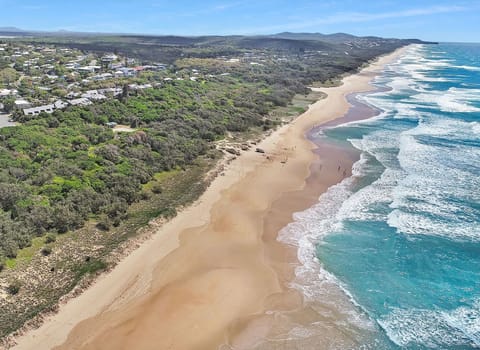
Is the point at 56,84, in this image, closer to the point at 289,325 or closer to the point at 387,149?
the point at 387,149

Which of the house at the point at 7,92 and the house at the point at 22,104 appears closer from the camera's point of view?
the house at the point at 22,104

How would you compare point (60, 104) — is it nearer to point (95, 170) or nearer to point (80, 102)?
point (80, 102)

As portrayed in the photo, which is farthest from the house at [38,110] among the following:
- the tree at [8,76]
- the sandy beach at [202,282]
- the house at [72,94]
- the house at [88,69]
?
the house at [88,69]

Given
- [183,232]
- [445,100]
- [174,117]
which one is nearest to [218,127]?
[174,117]

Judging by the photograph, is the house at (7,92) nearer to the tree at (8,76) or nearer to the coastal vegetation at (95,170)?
the coastal vegetation at (95,170)

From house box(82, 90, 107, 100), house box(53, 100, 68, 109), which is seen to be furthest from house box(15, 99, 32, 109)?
house box(82, 90, 107, 100)
